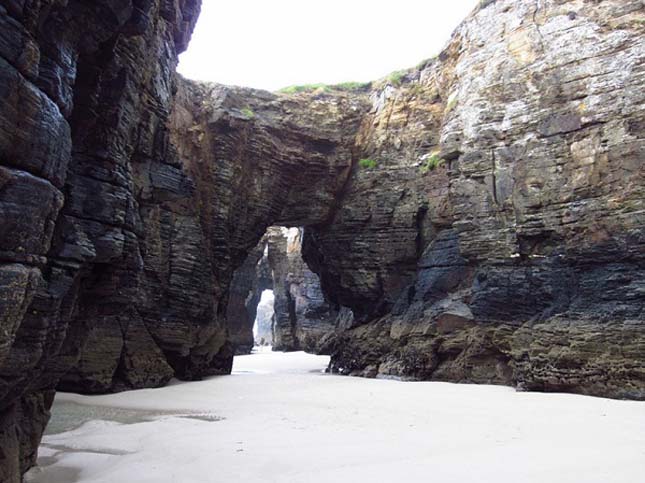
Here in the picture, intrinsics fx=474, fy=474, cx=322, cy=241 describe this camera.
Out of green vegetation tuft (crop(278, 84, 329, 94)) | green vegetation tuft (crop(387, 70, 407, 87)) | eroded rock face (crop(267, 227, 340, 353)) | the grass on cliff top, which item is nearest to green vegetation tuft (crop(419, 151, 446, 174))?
green vegetation tuft (crop(387, 70, 407, 87))

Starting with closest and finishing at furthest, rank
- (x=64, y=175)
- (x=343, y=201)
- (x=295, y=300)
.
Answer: (x=64, y=175) → (x=343, y=201) → (x=295, y=300)

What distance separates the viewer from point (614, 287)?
11.8 m

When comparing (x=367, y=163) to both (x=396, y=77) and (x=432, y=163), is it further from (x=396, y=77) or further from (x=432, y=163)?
(x=396, y=77)

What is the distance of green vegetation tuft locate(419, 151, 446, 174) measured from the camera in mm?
18884

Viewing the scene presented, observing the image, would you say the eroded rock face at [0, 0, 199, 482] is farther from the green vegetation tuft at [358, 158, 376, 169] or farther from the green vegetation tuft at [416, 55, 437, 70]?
the green vegetation tuft at [416, 55, 437, 70]

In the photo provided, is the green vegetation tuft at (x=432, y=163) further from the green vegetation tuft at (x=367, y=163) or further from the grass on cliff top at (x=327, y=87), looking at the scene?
the grass on cliff top at (x=327, y=87)

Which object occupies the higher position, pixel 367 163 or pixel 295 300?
pixel 367 163

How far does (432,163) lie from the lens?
1908 centimetres

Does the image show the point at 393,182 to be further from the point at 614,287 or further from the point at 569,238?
the point at 614,287

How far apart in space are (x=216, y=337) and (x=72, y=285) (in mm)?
13340

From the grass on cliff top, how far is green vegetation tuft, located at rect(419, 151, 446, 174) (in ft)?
19.2

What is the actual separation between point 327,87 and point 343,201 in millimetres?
5663

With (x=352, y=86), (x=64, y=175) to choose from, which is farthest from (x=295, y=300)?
(x=64, y=175)

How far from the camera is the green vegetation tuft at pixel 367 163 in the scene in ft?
68.6
